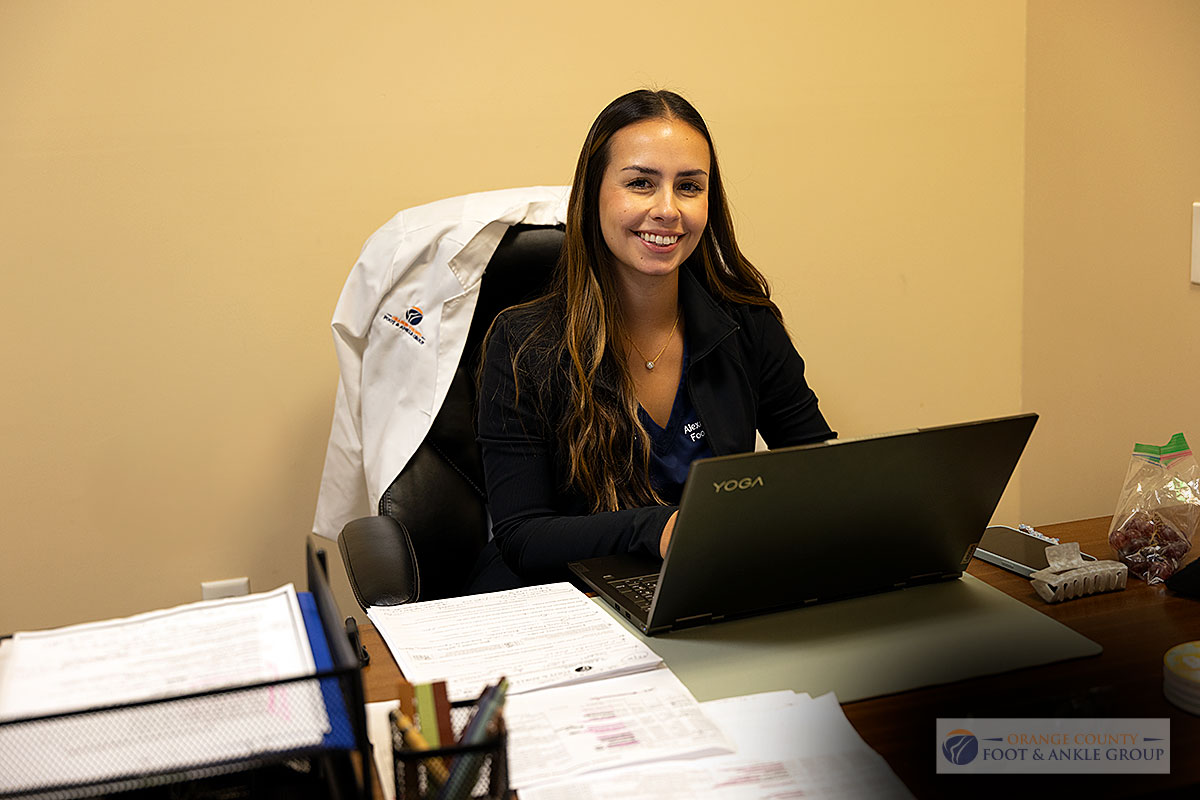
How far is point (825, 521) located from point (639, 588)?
25cm

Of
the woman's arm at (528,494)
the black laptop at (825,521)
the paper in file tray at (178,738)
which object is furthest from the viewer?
the woman's arm at (528,494)

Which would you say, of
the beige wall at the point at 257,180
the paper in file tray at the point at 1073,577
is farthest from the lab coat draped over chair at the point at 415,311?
the paper in file tray at the point at 1073,577

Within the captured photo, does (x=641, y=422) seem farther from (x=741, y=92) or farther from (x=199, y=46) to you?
(x=199, y=46)

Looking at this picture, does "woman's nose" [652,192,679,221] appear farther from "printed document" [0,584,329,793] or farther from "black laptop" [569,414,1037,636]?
"printed document" [0,584,329,793]

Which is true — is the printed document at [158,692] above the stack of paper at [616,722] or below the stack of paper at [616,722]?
above

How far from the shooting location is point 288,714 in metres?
0.70

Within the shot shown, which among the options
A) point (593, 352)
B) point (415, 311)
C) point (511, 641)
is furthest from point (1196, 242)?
point (511, 641)

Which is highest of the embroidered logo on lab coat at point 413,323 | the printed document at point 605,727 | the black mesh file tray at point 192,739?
the embroidered logo on lab coat at point 413,323

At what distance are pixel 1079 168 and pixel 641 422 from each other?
1212mm

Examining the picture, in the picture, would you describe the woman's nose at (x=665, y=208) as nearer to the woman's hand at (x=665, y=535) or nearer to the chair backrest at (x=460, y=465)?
the chair backrest at (x=460, y=465)

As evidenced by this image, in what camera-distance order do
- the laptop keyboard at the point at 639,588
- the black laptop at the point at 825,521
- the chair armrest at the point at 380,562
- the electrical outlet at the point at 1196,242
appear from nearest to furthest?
the black laptop at the point at 825,521 → the laptop keyboard at the point at 639,588 → the chair armrest at the point at 380,562 → the electrical outlet at the point at 1196,242

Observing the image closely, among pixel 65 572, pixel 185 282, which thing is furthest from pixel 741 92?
pixel 65 572

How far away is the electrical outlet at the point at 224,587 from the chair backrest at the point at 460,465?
664mm

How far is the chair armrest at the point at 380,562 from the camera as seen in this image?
123 cm
